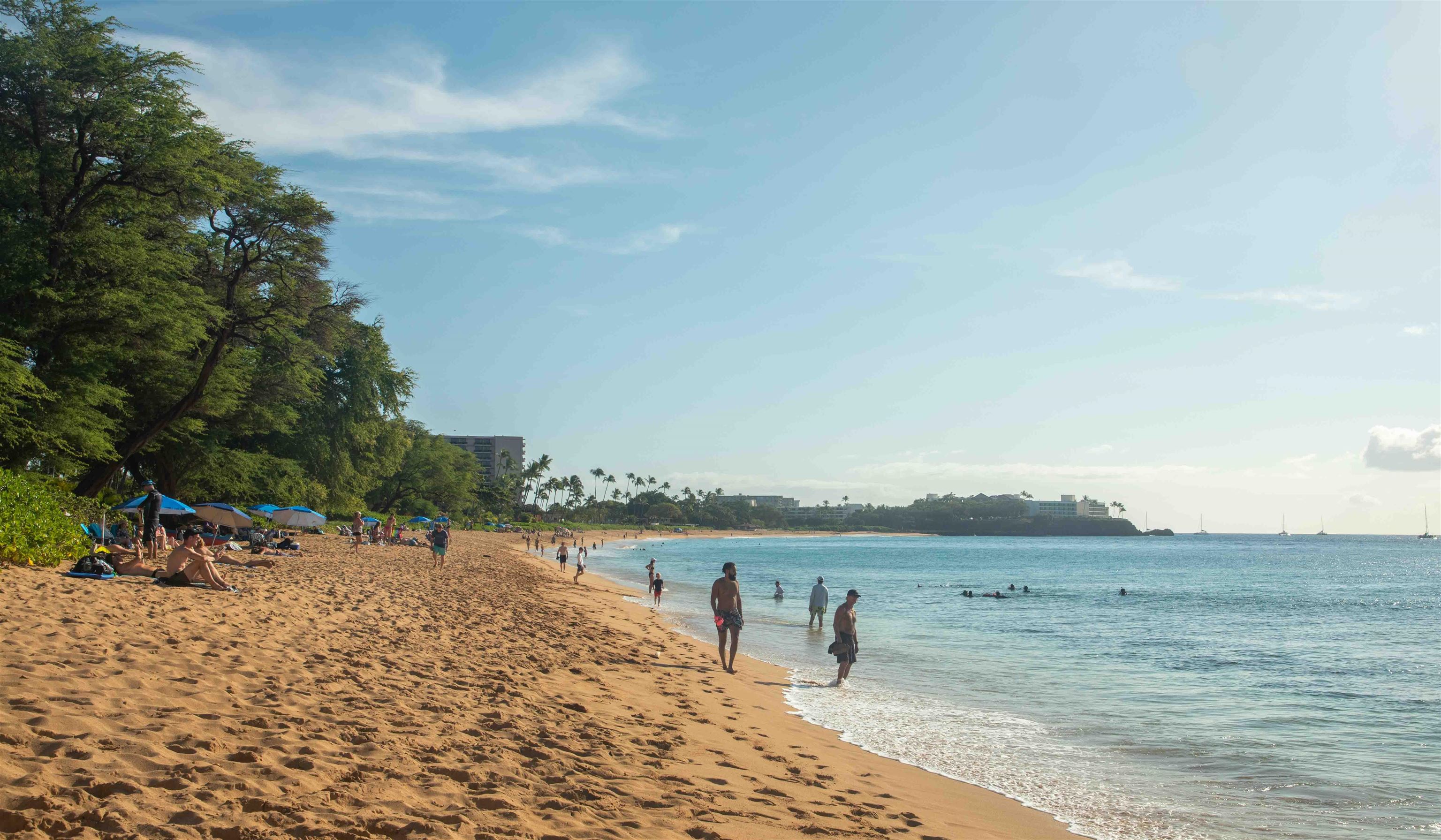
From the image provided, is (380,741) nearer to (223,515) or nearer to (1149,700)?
(1149,700)

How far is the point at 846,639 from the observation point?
13.0 meters

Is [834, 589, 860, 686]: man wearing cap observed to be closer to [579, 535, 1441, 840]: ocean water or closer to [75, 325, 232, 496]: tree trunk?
[579, 535, 1441, 840]: ocean water

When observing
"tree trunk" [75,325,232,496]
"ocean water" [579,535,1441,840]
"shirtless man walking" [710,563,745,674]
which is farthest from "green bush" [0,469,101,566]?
"ocean water" [579,535,1441,840]

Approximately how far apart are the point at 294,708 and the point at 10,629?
3219 mm

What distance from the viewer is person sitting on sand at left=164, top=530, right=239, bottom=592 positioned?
1257 cm

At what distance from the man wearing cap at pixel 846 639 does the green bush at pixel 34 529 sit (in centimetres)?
1196

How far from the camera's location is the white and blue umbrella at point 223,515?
24.1m

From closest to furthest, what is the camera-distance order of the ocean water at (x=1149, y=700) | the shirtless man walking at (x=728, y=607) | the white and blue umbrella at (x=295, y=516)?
the ocean water at (x=1149, y=700), the shirtless man walking at (x=728, y=607), the white and blue umbrella at (x=295, y=516)

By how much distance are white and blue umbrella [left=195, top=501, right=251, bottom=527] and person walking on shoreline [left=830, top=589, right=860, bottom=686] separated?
61.4ft

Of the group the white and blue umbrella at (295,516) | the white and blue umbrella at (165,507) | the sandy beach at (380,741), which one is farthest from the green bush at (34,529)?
the white and blue umbrella at (295,516)

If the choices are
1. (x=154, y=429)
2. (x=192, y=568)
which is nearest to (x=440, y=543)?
(x=154, y=429)

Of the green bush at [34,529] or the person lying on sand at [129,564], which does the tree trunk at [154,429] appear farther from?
the person lying on sand at [129,564]

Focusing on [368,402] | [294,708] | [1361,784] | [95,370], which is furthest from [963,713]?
[368,402]

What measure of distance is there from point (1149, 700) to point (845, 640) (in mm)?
4675
